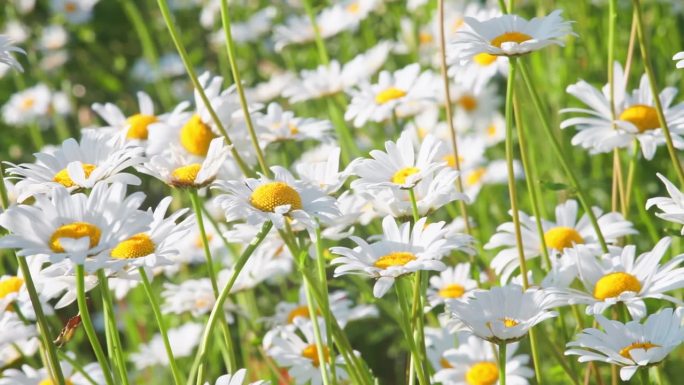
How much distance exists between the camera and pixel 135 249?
1.19 metres

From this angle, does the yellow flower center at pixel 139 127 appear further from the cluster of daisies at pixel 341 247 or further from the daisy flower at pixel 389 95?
the daisy flower at pixel 389 95

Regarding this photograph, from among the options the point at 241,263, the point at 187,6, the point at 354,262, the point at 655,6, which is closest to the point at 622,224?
the point at 354,262

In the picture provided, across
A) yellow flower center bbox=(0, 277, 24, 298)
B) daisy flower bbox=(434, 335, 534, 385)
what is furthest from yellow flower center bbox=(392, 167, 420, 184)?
yellow flower center bbox=(0, 277, 24, 298)

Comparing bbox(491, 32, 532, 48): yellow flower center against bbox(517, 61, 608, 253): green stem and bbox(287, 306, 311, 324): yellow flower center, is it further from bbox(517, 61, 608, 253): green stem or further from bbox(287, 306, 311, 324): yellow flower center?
bbox(287, 306, 311, 324): yellow flower center

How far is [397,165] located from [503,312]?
0.30 m

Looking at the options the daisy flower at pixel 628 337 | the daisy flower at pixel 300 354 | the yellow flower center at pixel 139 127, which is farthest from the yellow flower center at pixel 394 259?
the yellow flower center at pixel 139 127

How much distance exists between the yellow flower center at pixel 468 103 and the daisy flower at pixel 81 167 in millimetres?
1878

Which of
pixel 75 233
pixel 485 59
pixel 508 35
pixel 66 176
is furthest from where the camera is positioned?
pixel 485 59

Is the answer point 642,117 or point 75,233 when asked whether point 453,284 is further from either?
point 75,233

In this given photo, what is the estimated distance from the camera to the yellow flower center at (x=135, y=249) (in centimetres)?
119

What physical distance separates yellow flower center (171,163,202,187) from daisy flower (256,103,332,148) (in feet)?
1.67

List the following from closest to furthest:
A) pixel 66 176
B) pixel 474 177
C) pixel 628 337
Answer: pixel 628 337 < pixel 66 176 < pixel 474 177

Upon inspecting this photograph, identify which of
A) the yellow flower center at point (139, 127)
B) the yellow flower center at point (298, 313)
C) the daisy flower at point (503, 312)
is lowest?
the yellow flower center at point (298, 313)

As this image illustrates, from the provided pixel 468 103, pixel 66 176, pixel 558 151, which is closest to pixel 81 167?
pixel 66 176
